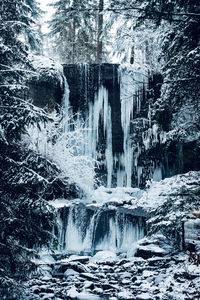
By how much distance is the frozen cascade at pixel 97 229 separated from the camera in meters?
9.70

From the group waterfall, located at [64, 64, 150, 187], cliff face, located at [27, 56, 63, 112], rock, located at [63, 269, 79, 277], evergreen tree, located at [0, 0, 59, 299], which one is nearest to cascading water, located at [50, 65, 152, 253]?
waterfall, located at [64, 64, 150, 187]

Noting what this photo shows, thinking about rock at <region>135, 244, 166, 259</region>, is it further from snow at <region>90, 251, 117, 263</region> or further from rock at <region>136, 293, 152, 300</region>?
rock at <region>136, 293, 152, 300</region>

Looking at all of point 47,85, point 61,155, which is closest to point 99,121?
point 47,85

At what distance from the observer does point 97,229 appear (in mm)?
9922

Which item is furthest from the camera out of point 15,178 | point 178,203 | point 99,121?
point 99,121

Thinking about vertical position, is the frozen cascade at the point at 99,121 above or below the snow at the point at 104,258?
above

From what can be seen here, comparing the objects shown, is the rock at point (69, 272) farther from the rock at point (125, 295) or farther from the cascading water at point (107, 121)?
the cascading water at point (107, 121)

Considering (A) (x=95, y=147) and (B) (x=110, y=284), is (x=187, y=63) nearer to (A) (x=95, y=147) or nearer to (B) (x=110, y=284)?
Answer: (B) (x=110, y=284)

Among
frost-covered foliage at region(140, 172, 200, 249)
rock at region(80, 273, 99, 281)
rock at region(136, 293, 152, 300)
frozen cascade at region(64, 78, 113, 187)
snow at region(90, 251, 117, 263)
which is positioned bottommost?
snow at region(90, 251, 117, 263)

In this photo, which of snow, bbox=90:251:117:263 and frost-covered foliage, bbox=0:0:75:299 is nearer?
frost-covered foliage, bbox=0:0:75:299

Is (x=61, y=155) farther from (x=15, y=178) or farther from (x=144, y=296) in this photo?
(x=144, y=296)

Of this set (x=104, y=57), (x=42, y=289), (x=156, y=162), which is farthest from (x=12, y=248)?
(x=104, y=57)

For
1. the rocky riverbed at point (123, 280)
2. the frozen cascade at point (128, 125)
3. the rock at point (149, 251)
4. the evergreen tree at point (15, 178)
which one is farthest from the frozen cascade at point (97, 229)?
the frozen cascade at point (128, 125)

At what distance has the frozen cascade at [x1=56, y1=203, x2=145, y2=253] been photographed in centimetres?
970
